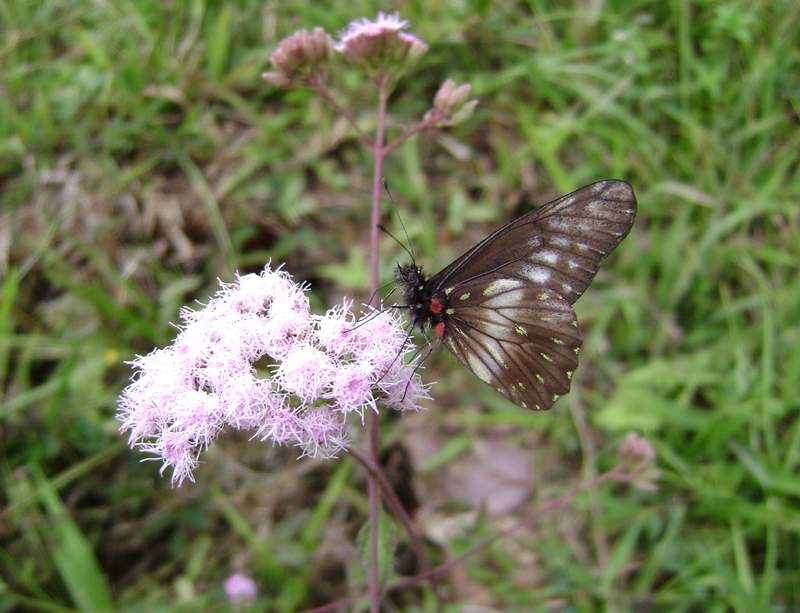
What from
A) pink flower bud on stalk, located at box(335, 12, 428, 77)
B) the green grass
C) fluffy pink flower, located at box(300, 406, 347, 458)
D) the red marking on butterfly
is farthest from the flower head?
pink flower bud on stalk, located at box(335, 12, 428, 77)

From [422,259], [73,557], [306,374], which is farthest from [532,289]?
[73,557]

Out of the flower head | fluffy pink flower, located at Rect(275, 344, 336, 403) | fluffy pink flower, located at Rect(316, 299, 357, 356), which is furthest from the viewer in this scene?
the flower head

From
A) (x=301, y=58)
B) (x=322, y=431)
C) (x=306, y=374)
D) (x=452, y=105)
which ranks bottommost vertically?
(x=322, y=431)

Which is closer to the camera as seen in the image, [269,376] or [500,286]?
[269,376]

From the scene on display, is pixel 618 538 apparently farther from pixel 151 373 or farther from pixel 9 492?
pixel 9 492

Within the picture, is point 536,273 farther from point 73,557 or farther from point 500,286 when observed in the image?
point 73,557

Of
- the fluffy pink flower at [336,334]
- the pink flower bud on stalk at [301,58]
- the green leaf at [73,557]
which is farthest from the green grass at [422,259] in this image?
the fluffy pink flower at [336,334]

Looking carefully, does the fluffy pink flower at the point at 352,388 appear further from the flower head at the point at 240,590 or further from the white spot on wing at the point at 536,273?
the flower head at the point at 240,590

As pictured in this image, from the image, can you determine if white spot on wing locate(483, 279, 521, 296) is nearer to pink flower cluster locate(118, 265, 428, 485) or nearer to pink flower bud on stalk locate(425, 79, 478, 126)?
pink flower cluster locate(118, 265, 428, 485)
